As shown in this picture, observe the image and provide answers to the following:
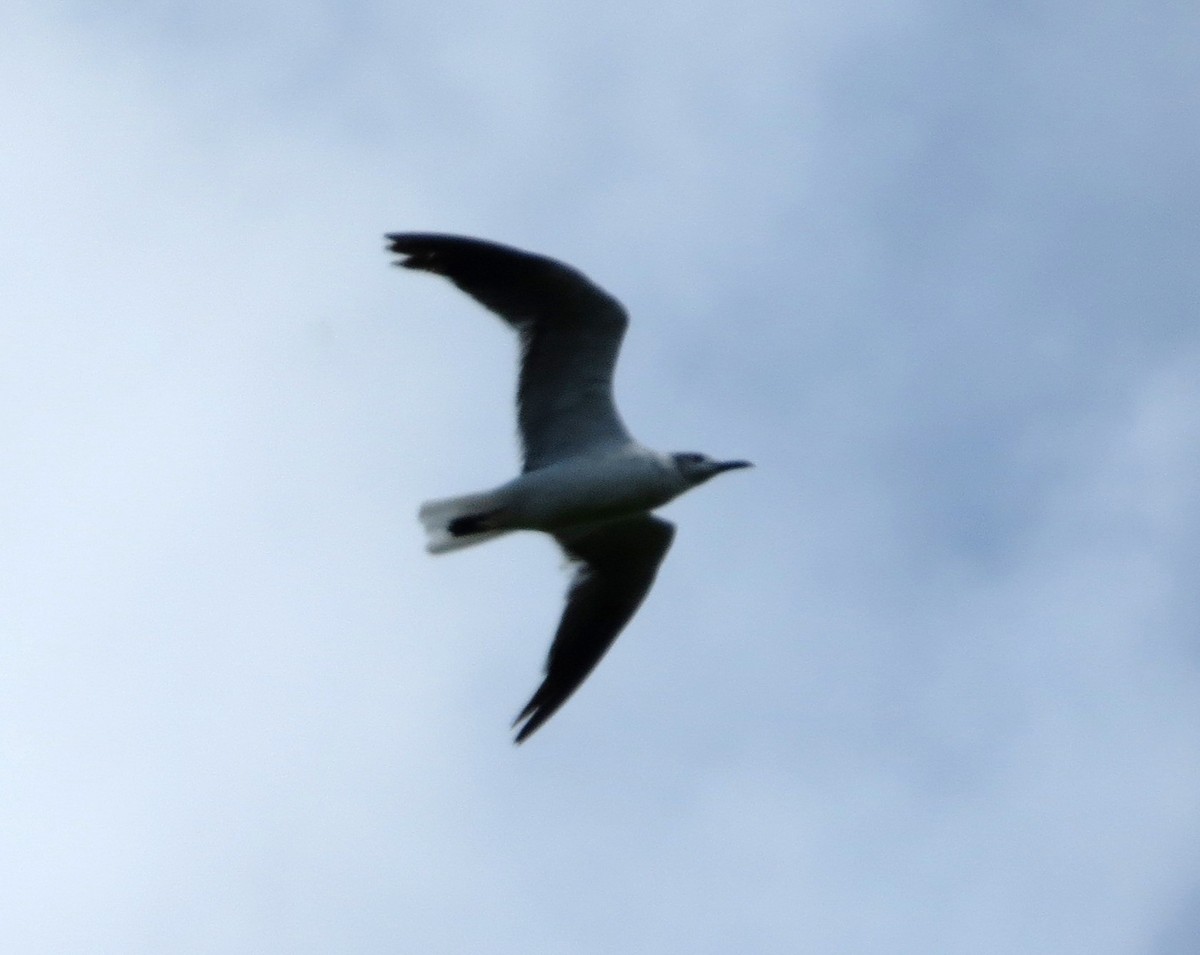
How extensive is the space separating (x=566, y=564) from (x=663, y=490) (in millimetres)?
1284

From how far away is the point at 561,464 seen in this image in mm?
17812

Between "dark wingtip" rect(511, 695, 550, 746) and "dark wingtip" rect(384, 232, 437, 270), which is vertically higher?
"dark wingtip" rect(384, 232, 437, 270)

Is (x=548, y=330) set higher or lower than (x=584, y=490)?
higher

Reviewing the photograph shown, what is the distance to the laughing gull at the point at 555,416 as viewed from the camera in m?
17.7

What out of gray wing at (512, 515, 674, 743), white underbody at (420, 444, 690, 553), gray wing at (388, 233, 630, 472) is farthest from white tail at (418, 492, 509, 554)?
gray wing at (512, 515, 674, 743)

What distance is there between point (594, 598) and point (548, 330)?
206cm

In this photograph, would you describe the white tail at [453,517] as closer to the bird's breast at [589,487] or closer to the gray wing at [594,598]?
the bird's breast at [589,487]

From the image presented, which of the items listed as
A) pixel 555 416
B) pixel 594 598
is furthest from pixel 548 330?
pixel 594 598

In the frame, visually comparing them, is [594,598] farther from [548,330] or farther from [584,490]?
[548,330]

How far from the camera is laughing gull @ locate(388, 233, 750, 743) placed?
57.9 feet

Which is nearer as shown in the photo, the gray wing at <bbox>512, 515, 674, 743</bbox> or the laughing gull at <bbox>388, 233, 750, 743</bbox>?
the laughing gull at <bbox>388, 233, 750, 743</bbox>

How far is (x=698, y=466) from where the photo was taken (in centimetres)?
1812

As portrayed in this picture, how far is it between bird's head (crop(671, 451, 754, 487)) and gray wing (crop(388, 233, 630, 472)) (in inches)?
15.8

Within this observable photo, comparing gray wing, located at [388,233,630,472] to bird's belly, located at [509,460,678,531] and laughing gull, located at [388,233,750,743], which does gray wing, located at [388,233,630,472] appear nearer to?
laughing gull, located at [388,233,750,743]
